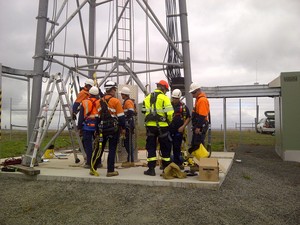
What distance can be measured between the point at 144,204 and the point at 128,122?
3582mm

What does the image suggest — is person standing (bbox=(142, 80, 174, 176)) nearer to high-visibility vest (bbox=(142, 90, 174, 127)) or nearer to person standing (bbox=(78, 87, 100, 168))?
high-visibility vest (bbox=(142, 90, 174, 127))

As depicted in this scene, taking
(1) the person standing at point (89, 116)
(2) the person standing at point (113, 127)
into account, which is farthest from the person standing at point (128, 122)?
(2) the person standing at point (113, 127)

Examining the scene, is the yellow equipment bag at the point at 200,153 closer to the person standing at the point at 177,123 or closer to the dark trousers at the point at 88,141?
the person standing at the point at 177,123

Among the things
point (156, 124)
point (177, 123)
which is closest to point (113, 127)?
point (156, 124)

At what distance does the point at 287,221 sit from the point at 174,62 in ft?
25.8

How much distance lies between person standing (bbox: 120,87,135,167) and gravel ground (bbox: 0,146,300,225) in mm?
2398

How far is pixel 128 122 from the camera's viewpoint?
9312 mm

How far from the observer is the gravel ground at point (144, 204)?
214 inches

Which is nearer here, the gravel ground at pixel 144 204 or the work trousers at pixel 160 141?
the gravel ground at pixel 144 204

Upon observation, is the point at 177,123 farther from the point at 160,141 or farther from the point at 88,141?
the point at 88,141

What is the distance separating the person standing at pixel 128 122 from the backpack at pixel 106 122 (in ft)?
4.77

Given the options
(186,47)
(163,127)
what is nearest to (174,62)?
(186,47)

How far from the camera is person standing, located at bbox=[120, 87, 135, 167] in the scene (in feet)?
29.9

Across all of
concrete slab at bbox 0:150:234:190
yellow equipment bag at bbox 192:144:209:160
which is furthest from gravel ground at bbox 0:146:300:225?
yellow equipment bag at bbox 192:144:209:160
